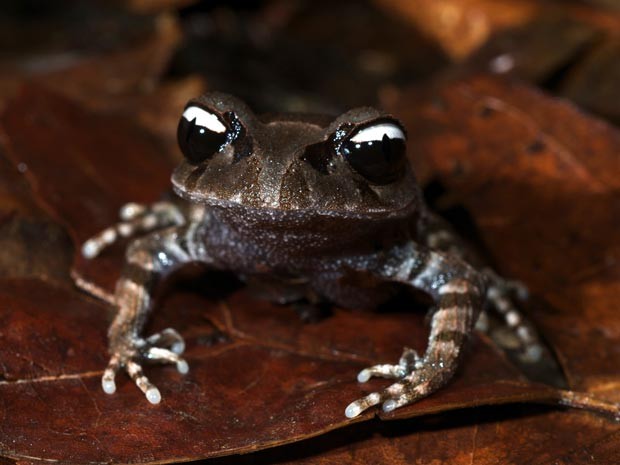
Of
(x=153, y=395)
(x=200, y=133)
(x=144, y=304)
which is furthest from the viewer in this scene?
(x=144, y=304)

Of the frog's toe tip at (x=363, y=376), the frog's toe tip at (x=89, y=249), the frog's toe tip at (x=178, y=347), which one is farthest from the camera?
the frog's toe tip at (x=89, y=249)

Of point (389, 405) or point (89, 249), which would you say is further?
point (89, 249)

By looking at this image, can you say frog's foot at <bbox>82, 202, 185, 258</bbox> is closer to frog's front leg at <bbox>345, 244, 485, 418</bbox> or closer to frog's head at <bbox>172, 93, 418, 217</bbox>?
frog's head at <bbox>172, 93, 418, 217</bbox>

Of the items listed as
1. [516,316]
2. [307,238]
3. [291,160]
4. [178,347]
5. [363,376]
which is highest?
[291,160]

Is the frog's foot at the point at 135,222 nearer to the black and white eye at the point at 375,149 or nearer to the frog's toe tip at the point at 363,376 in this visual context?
the black and white eye at the point at 375,149

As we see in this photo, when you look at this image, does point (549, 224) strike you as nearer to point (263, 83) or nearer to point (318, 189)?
point (318, 189)

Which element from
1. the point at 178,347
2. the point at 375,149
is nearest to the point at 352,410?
the point at 178,347

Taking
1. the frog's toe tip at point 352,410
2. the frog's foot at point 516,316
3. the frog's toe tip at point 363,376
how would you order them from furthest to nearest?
1. the frog's foot at point 516,316
2. the frog's toe tip at point 363,376
3. the frog's toe tip at point 352,410

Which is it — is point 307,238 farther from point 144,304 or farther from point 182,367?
point 144,304

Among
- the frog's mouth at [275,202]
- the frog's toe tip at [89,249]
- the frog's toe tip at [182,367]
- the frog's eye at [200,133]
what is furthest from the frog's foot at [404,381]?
the frog's toe tip at [89,249]
